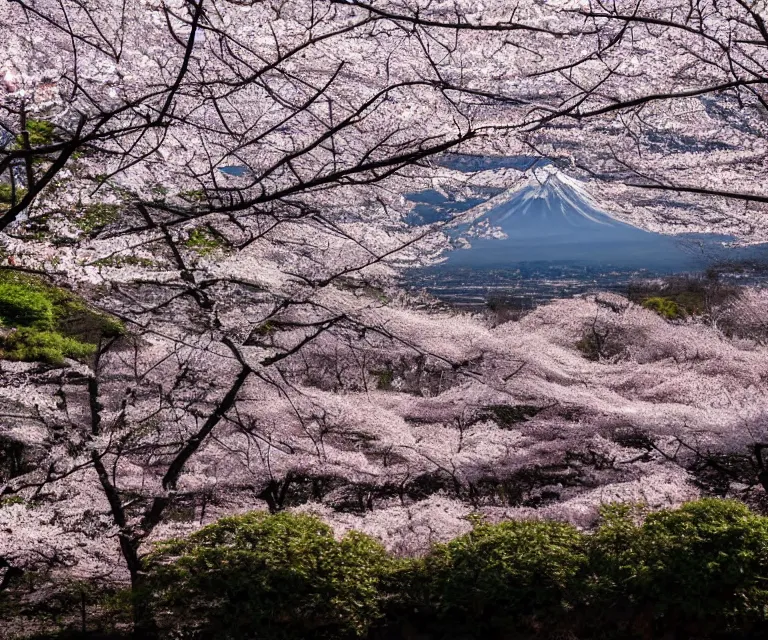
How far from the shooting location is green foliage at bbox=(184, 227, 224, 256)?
5.34 m

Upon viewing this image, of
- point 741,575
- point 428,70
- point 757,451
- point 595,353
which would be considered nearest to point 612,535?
point 741,575

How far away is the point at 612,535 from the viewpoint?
18.1 feet

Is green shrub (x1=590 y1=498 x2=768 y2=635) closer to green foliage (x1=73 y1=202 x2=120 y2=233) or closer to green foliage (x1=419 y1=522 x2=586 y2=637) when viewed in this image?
green foliage (x1=419 y1=522 x2=586 y2=637)

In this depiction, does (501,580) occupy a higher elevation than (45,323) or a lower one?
lower

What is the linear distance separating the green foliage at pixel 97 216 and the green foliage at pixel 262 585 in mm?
2360

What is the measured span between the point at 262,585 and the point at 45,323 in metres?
4.33

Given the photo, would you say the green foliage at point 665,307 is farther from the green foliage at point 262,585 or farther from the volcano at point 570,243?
the green foliage at point 262,585

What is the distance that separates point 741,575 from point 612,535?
0.91m

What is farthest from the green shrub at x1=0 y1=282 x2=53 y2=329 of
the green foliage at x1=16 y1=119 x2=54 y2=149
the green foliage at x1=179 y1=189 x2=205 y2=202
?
the green foliage at x1=179 y1=189 x2=205 y2=202

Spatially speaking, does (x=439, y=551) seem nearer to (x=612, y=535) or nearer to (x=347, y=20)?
(x=612, y=535)

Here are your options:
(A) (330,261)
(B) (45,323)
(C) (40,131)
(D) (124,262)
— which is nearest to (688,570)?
(A) (330,261)

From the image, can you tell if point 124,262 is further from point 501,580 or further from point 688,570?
point 688,570

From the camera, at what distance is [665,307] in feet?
44.4

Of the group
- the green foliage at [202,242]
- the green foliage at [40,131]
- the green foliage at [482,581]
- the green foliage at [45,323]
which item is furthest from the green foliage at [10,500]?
the green foliage at [40,131]
